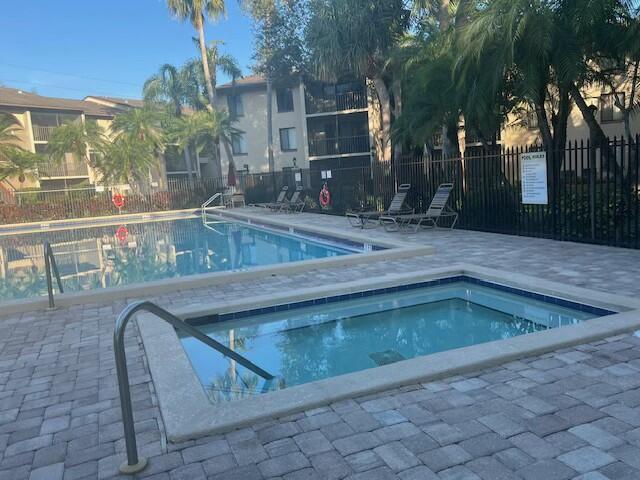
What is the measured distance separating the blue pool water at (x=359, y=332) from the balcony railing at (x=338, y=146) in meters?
23.5

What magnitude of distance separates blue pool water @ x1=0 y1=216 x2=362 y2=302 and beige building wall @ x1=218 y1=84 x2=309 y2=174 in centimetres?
1486

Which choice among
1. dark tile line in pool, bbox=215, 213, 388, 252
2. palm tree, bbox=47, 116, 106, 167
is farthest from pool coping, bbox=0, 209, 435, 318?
palm tree, bbox=47, 116, 106, 167

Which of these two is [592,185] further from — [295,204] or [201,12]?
[201,12]

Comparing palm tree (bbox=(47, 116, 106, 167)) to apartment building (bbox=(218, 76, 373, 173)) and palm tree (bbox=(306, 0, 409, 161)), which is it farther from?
palm tree (bbox=(306, 0, 409, 161))

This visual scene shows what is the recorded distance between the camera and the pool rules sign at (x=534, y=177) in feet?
30.9

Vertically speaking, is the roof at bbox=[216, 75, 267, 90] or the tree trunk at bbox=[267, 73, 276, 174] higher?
the roof at bbox=[216, 75, 267, 90]

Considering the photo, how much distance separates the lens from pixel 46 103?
3575 centimetres

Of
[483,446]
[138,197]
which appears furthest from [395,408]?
[138,197]

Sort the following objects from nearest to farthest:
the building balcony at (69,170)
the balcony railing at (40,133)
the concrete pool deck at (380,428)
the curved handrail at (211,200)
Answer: the concrete pool deck at (380,428), the curved handrail at (211,200), the building balcony at (69,170), the balcony railing at (40,133)

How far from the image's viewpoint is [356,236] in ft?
37.3

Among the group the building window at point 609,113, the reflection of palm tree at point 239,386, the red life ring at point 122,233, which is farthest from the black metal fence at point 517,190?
the building window at point 609,113

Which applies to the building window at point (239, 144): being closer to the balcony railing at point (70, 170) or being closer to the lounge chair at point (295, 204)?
the balcony railing at point (70, 170)

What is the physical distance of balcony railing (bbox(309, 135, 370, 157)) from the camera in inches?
1157

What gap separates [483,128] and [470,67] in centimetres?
265
